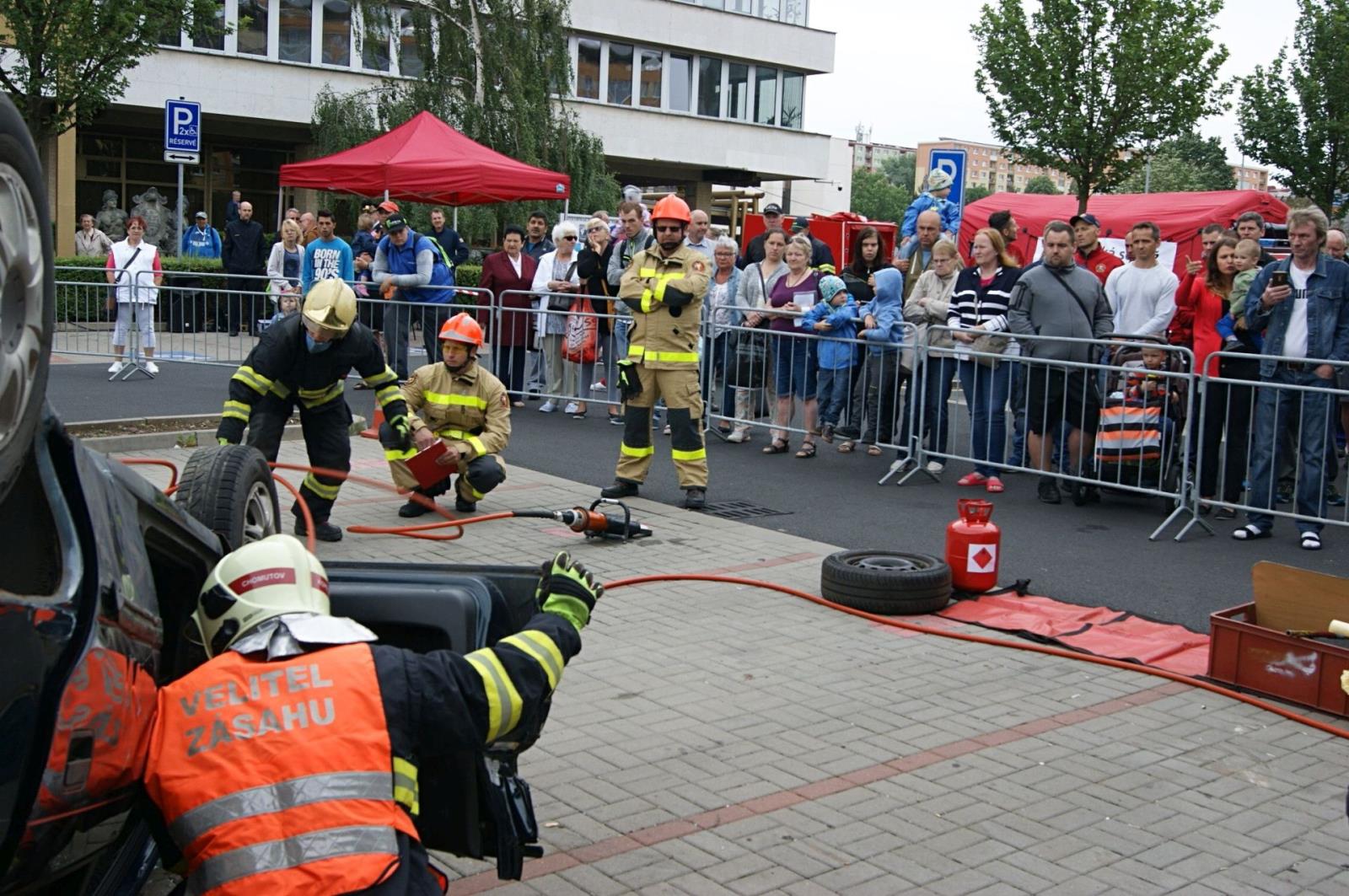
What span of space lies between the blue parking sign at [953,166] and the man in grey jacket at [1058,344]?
13.7 feet

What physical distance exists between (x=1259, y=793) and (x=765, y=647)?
2.30 m

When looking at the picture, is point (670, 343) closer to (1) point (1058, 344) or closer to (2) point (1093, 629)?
(1) point (1058, 344)

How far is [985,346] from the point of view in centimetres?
1073

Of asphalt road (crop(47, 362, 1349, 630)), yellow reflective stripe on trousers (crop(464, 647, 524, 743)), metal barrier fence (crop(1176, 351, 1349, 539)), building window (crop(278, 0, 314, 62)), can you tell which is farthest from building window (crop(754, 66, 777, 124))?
yellow reflective stripe on trousers (crop(464, 647, 524, 743))

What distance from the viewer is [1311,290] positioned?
9.14 m

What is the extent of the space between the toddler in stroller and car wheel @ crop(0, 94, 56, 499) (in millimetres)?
8121

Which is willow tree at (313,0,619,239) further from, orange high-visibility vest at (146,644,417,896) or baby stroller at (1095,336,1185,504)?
orange high-visibility vest at (146,644,417,896)

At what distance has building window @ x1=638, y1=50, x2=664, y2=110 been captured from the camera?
4588cm

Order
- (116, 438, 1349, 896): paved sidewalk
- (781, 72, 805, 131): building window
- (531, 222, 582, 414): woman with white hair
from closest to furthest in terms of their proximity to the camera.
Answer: (116, 438, 1349, 896): paved sidewalk, (531, 222, 582, 414): woman with white hair, (781, 72, 805, 131): building window

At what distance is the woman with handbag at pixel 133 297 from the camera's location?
52.0 ft

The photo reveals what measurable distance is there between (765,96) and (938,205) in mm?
36086

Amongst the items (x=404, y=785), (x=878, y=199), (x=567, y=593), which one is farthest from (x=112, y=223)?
(x=878, y=199)

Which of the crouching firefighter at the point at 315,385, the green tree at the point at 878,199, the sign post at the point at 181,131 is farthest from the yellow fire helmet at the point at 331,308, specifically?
the green tree at the point at 878,199

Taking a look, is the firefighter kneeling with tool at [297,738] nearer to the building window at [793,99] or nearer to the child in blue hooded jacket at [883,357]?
the child in blue hooded jacket at [883,357]
